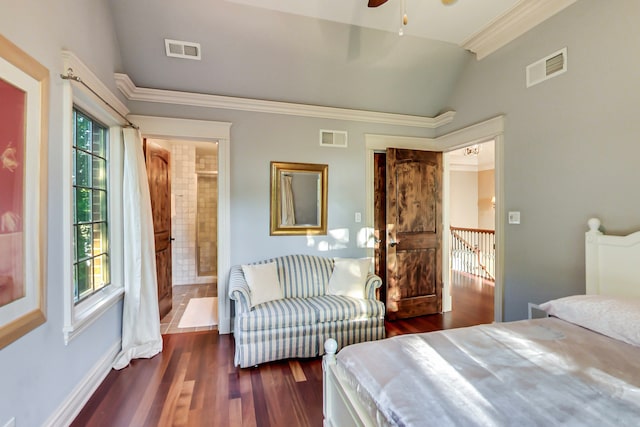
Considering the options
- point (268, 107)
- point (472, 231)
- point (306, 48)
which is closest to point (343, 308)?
point (268, 107)

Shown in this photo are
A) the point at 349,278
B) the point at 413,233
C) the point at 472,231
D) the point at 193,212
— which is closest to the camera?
the point at 349,278

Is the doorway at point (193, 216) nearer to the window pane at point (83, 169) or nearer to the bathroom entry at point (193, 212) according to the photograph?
the bathroom entry at point (193, 212)

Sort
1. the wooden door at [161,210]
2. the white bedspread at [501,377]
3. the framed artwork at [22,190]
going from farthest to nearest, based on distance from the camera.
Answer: the wooden door at [161,210] → the framed artwork at [22,190] → the white bedspread at [501,377]

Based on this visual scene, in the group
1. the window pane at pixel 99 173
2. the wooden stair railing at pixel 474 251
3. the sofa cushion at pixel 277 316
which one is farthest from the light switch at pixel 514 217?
the window pane at pixel 99 173

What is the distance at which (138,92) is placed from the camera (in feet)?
9.55

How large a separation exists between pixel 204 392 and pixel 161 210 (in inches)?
90.3

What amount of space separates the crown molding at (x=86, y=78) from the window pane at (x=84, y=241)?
40.1 inches

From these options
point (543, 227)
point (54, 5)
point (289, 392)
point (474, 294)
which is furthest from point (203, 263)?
point (543, 227)

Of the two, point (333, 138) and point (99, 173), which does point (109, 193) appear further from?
point (333, 138)

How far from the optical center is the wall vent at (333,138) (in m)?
3.52

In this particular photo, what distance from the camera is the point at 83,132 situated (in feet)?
7.52

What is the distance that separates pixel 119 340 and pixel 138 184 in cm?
143

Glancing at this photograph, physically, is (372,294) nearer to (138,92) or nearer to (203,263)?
(138,92)

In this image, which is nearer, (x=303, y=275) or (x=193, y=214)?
(x=303, y=275)
